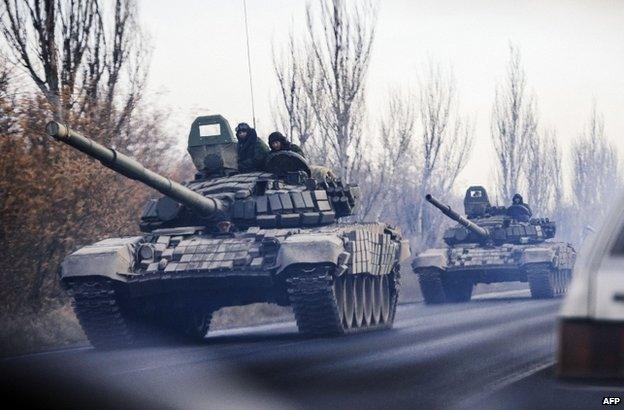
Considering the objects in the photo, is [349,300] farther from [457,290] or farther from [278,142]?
[457,290]

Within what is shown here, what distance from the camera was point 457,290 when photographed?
31359 mm

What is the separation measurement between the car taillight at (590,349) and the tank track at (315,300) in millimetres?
12050

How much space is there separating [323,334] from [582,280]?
1307 centimetres

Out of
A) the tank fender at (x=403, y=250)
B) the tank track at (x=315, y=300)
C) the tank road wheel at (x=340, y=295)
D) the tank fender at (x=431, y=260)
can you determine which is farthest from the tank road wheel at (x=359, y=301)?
the tank fender at (x=431, y=260)

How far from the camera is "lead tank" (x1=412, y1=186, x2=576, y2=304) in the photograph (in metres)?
29.6

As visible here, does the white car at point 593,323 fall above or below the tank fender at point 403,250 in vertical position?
above

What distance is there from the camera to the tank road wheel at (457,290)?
102ft

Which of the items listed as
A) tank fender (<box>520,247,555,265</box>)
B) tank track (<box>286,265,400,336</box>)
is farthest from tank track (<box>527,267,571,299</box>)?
tank track (<box>286,265,400,336</box>)

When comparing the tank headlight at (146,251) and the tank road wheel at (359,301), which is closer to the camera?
the tank headlight at (146,251)

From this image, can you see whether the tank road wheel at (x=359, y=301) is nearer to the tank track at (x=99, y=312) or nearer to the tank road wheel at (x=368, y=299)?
the tank road wheel at (x=368, y=299)

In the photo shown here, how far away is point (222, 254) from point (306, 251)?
1077 millimetres

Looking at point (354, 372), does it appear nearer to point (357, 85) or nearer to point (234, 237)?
point (234, 237)

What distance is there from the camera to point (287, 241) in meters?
15.3

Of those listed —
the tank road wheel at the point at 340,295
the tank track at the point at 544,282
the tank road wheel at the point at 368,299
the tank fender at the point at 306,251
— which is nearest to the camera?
the tank fender at the point at 306,251
